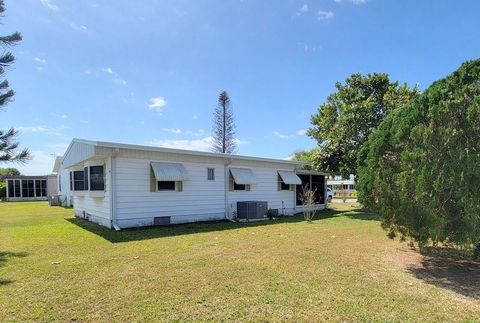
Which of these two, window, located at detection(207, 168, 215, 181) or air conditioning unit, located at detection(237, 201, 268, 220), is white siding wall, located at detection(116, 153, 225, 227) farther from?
air conditioning unit, located at detection(237, 201, 268, 220)

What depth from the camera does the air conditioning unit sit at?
1398 cm

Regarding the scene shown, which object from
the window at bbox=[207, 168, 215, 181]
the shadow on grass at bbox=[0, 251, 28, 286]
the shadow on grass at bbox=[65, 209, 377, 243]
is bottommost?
the shadow on grass at bbox=[65, 209, 377, 243]

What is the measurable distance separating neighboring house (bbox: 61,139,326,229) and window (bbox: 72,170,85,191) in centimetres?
4

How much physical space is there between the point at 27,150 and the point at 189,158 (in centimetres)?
552

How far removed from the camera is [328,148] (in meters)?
18.8

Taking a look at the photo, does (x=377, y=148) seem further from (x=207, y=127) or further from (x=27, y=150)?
(x=207, y=127)

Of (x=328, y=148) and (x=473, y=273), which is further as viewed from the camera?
(x=328, y=148)

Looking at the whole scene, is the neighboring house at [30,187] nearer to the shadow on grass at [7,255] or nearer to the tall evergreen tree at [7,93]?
the tall evergreen tree at [7,93]

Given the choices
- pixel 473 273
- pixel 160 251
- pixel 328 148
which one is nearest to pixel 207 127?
pixel 328 148

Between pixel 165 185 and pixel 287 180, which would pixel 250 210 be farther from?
pixel 165 185

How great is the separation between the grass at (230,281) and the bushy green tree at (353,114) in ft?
33.3

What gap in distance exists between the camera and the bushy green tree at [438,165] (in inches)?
193

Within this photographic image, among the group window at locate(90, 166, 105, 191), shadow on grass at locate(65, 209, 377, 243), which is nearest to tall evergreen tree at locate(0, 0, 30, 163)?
window at locate(90, 166, 105, 191)

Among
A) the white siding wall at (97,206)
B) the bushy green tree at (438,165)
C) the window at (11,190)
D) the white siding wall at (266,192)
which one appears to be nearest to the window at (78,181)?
the white siding wall at (97,206)
